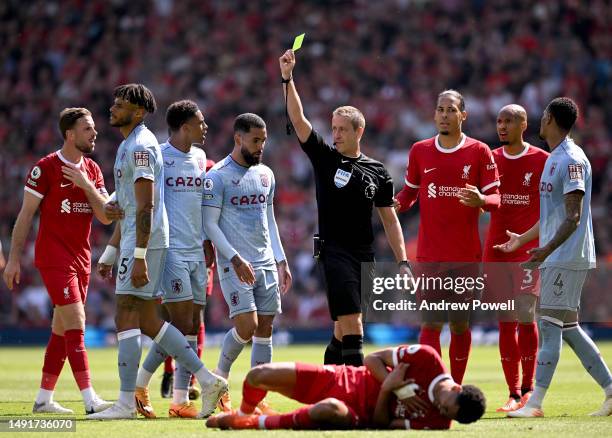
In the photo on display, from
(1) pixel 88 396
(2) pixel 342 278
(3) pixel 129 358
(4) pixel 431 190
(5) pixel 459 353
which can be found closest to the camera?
(3) pixel 129 358

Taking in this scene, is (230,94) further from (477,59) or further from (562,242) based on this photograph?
(562,242)

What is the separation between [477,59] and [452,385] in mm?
21746

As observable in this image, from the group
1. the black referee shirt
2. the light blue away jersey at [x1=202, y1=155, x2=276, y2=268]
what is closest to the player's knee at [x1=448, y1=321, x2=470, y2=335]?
the black referee shirt

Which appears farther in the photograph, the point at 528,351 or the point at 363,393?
the point at 528,351

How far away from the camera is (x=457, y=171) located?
37.0 ft

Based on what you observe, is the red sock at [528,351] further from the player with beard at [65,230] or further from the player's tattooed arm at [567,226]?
the player with beard at [65,230]

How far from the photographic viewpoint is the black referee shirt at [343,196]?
996 cm

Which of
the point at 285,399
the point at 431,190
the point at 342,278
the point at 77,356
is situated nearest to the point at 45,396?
the point at 77,356

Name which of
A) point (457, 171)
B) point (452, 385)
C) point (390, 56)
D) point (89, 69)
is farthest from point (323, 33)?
point (452, 385)

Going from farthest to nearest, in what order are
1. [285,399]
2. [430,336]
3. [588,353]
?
1. [285,399]
2. [430,336]
3. [588,353]

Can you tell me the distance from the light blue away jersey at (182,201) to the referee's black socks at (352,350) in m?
1.93

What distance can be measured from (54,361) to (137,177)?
266 cm

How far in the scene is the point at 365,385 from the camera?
8.59 metres

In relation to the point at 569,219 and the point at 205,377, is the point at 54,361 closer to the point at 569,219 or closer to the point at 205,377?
the point at 205,377
